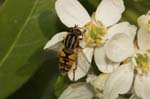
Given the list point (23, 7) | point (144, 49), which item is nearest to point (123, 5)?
point (144, 49)

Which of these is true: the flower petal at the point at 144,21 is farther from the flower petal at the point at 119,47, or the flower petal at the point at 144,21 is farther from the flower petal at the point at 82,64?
the flower petal at the point at 82,64

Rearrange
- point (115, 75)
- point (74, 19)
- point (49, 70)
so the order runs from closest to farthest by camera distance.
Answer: point (115, 75)
point (74, 19)
point (49, 70)

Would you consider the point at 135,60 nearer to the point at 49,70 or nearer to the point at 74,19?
the point at 74,19

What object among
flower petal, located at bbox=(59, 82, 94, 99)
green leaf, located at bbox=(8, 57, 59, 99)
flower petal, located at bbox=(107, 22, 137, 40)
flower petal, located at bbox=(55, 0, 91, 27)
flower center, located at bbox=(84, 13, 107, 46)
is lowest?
green leaf, located at bbox=(8, 57, 59, 99)

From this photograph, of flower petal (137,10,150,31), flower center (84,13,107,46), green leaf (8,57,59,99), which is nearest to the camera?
flower petal (137,10,150,31)

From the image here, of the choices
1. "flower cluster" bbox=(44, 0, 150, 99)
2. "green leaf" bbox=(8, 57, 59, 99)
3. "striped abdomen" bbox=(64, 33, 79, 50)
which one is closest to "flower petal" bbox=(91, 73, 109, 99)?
"flower cluster" bbox=(44, 0, 150, 99)

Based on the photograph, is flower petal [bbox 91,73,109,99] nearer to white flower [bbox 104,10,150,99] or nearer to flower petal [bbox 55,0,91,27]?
white flower [bbox 104,10,150,99]

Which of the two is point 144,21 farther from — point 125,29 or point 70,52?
point 70,52
